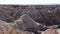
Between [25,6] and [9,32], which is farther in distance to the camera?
[25,6]

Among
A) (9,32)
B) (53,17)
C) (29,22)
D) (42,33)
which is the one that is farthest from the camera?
(53,17)

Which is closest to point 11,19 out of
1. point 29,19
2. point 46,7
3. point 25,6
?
point 29,19

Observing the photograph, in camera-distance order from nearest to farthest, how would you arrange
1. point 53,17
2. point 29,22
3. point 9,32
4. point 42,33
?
point 9,32 → point 42,33 → point 29,22 → point 53,17

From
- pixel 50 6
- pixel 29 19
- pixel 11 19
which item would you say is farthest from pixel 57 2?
pixel 11 19

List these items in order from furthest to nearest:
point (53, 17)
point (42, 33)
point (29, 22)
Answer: point (53, 17), point (29, 22), point (42, 33)

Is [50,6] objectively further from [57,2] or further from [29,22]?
[29,22]

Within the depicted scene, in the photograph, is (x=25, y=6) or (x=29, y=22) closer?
(x=29, y=22)

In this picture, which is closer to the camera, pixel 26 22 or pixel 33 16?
pixel 26 22

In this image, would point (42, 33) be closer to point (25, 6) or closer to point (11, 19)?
point (11, 19)
